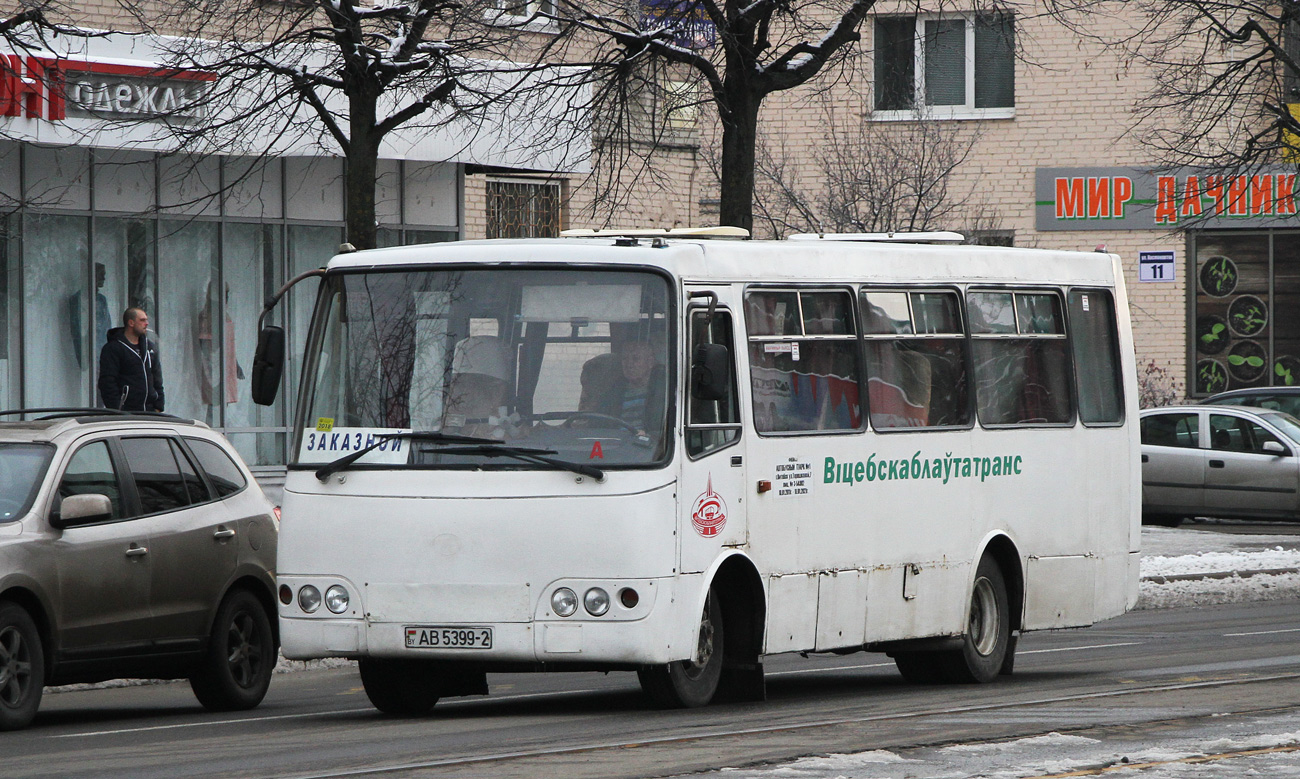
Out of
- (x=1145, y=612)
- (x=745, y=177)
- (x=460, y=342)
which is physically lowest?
(x=1145, y=612)

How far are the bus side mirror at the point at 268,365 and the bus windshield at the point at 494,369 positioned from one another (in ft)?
0.58

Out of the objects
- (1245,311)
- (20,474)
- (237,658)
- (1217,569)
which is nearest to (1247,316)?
(1245,311)

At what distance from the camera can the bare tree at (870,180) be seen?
105 ft

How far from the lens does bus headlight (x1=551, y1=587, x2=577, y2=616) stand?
10.4 metres

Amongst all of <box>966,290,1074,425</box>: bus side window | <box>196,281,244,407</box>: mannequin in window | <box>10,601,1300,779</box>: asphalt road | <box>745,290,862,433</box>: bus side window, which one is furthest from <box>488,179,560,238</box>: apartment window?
<box>745,290,862,433</box>: bus side window

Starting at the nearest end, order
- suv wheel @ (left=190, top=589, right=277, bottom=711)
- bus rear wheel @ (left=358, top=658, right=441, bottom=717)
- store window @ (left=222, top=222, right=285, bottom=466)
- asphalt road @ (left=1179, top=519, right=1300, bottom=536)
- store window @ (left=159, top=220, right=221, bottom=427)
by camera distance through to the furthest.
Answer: bus rear wheel @ (left=358, top=658, right=441, bottom=717)
suv wheel @ (left=190, top=589, right=277, bottom=711)
store window @ (left=159, top=220, right=221, bottom=427)
store window @ (left=222, top=222, right=285, bottom=466)
asphalt road @ (left=1179, top=519, right=1300, bottom=536)

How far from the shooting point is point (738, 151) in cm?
1822

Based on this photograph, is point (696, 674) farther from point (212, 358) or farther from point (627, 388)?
point (212, 358)

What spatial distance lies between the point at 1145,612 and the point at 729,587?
930cm

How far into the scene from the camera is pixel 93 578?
11.2 metres

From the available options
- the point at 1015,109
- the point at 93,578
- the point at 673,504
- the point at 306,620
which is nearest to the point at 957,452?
the point at 673,504

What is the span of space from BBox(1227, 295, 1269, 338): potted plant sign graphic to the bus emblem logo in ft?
82.8

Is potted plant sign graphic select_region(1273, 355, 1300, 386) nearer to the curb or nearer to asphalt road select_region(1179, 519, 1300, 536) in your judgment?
asphalt road select_region(1179, 519, 1300, 536)

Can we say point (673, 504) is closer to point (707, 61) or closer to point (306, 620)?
point (306, 620)
